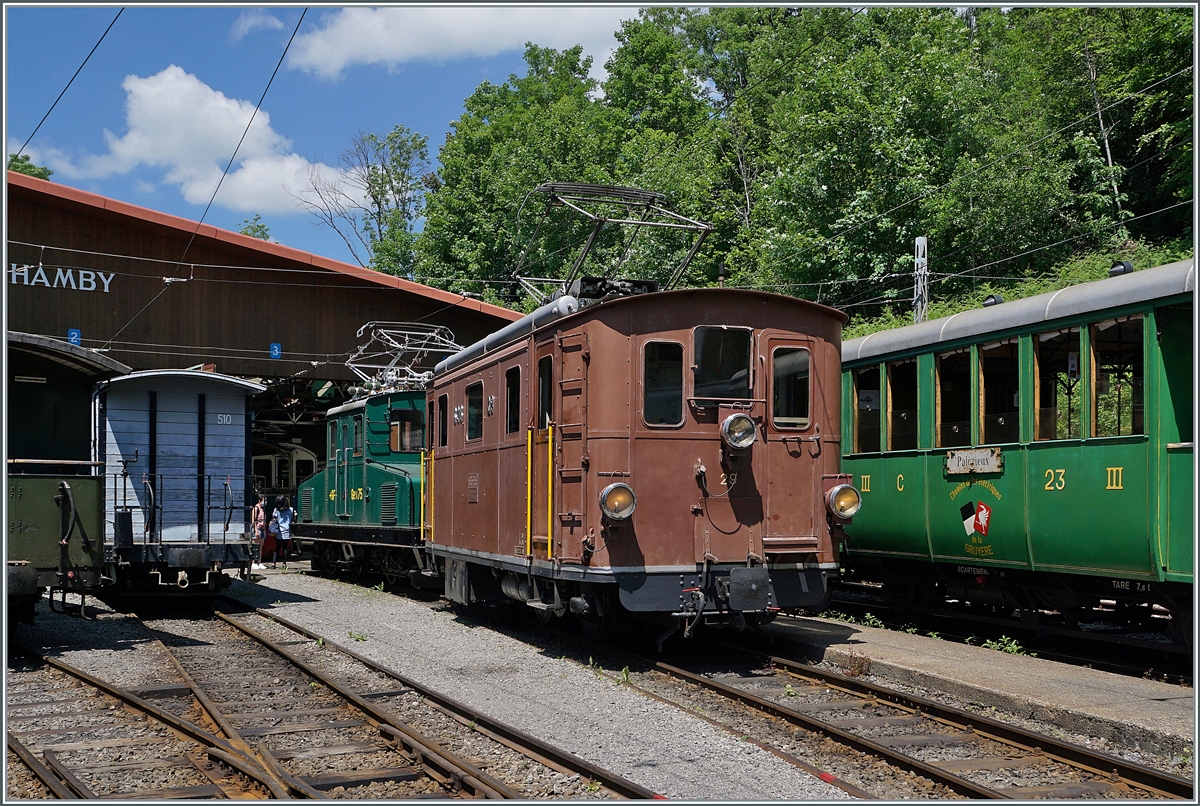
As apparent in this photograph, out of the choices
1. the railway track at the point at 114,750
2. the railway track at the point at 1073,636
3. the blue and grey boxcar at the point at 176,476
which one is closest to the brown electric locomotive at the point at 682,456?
the railway track at the point at 1073,636

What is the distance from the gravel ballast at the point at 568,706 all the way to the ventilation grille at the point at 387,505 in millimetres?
2143

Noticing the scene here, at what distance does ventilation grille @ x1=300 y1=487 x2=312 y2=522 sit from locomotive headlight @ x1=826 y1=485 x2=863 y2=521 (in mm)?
13340

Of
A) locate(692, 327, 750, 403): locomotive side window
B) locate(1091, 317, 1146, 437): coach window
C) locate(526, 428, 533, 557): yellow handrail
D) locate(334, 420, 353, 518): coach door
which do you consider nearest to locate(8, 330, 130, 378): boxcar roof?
locate(526, 428, 533, 557): yellow handrail

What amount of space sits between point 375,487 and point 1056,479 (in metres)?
11.0

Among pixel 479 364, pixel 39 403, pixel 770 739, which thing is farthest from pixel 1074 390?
pixel 39 403

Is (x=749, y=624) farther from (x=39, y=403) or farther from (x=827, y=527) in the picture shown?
(x=39, y=403)

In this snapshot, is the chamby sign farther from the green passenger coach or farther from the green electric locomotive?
the green passenger coach

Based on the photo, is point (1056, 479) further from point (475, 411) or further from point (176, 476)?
point (176, 476)

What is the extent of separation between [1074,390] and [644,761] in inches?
214

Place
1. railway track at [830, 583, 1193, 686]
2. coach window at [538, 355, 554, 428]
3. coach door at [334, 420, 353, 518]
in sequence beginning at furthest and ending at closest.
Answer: coach door at [334, 420, 353, 518], coach window at [538, 355, 554, 428], railway track at [830, 583, 1193, 686]

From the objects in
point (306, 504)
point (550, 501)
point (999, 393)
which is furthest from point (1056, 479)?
point (306, 504)

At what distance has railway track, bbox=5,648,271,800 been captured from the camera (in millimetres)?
6191

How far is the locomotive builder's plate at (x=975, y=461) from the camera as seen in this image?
1038 centimetres

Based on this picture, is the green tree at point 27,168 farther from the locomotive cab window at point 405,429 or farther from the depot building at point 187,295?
the locomotive cab window at point 405,429
